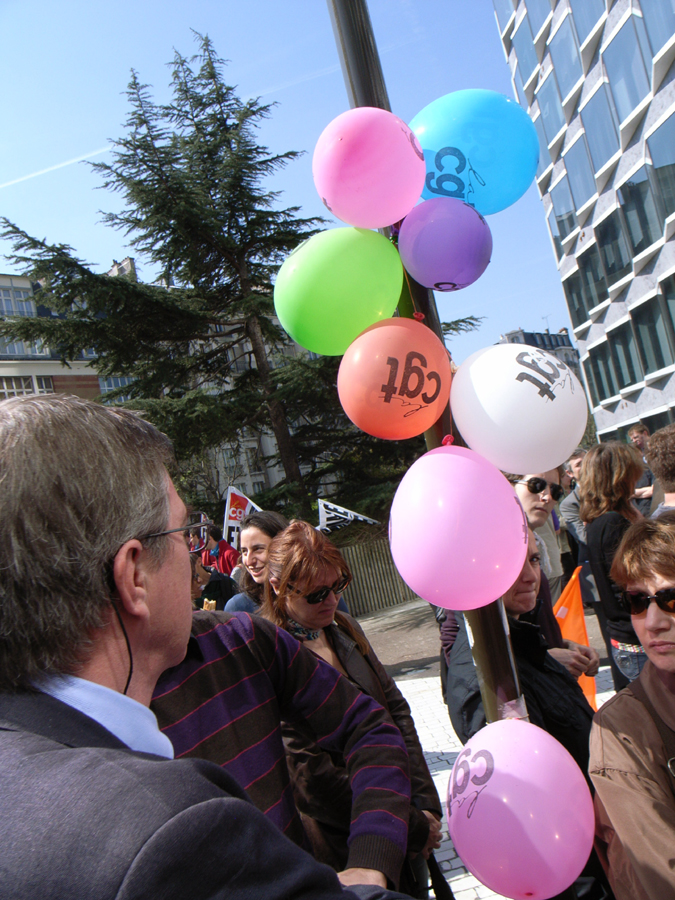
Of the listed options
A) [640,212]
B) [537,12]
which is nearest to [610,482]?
[640,212]

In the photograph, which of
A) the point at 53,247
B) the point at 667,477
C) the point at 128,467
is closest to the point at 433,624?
the point at 667,477

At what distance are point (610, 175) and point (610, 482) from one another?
1969cm

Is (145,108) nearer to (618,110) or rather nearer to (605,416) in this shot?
(618,110)

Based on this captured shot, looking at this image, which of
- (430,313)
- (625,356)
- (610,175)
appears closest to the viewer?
(430,313)

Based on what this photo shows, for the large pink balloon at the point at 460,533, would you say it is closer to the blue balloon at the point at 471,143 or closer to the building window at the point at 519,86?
the blue balloon at the point at 471,143

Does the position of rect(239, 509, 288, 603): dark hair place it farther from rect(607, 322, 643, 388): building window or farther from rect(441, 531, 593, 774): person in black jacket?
rect(607, 322, 643, 388): building window

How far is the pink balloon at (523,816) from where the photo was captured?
62.4 inches

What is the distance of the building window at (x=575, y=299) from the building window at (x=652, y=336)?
413 cm

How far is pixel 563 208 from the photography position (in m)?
23.7

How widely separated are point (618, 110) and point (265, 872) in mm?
22016

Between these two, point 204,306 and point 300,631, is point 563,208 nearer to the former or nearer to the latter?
point 204,306

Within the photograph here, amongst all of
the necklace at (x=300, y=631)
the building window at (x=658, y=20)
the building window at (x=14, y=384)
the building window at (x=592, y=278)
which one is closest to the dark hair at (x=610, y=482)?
the necklace at (x=300, y=631)

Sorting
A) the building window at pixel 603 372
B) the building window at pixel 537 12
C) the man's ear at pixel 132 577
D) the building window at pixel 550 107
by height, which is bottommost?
the man's ear at pixel 132 577

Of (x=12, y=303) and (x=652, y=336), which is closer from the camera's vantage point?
(x=652, y=336)
